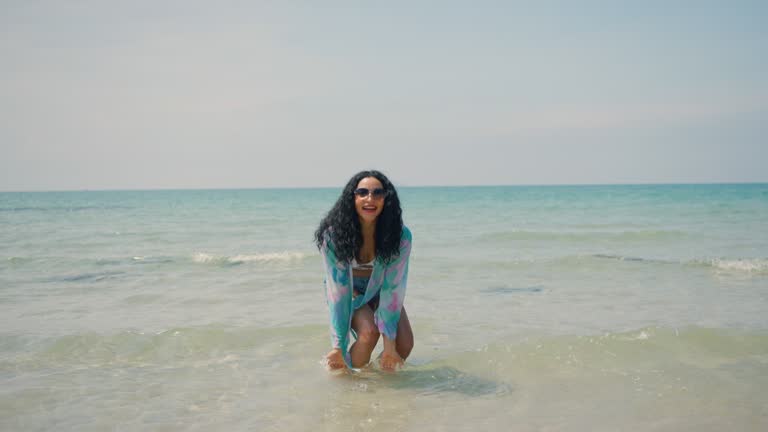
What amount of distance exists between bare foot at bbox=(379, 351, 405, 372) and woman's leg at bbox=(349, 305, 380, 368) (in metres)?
0.13

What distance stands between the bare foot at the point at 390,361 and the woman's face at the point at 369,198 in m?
1.14

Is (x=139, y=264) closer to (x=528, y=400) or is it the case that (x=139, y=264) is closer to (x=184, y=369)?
(x=184, y=369)

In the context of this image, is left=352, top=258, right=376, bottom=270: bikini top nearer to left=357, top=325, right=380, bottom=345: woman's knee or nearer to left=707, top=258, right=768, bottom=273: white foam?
left=357, top=325, right=380, bottom=345: woman's knee

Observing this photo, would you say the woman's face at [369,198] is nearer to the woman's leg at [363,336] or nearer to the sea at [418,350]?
the woman's leg at [363,336]

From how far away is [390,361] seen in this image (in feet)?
15.4

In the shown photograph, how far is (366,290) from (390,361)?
64 cm

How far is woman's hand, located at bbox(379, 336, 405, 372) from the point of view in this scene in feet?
15.4

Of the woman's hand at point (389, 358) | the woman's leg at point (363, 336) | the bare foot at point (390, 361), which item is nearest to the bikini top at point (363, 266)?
the woman's leg at point (363, 336)

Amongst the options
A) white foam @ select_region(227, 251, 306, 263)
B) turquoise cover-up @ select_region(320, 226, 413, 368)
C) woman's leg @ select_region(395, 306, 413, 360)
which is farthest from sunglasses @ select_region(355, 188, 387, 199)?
white foam @ select_region(227, 251, 306, 263)

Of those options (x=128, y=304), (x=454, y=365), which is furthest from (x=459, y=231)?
(x=454, y=365)

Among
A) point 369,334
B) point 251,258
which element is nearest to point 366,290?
point 369,334

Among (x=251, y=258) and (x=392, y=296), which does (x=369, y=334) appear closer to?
(x=392, y=296)

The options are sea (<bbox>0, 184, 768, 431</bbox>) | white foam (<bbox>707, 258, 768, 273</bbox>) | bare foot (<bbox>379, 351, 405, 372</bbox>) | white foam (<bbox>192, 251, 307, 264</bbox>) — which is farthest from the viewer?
white foam (<bbox>192, 251, 307, 264</bbox>)

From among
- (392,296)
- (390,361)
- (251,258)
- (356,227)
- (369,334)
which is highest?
(356,227)
